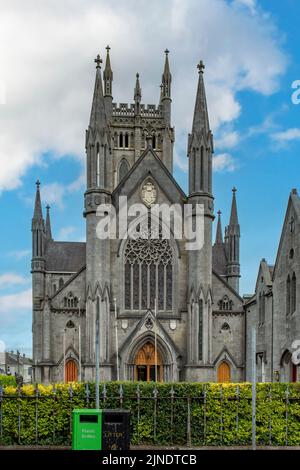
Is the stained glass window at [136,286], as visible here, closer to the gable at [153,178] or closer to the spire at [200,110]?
the gable at [153,178]

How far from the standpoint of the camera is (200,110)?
46.9m

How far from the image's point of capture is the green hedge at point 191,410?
22672 mm

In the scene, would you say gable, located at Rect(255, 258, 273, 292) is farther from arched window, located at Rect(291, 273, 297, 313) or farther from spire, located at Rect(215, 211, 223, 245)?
spire, located at Rect(215, 211, 223, 245)

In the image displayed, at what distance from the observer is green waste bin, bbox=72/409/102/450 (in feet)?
55.0

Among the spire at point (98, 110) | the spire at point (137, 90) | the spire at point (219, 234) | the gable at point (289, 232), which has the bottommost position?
the gable at point (289, 232)

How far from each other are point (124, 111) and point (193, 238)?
1310 inches

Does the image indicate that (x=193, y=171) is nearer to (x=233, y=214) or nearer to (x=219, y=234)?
(x=233, y=214)

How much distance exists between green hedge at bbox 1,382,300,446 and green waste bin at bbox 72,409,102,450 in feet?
19.1

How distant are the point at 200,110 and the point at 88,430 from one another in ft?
111

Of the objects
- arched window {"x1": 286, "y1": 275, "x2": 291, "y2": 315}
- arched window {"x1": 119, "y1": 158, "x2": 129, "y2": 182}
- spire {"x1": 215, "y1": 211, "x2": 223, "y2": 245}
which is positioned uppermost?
arched window {"x1": 119, "y1": 158, "x2": 129, "y2": 182}

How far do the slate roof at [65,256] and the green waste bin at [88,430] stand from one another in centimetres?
Result: 4407

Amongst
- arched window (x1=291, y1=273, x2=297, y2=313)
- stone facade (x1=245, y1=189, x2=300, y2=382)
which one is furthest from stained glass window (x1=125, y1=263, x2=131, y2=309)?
arched window (x1=291, y1=273, x2=297, y2=313)

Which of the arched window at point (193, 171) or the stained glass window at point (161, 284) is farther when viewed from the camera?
the arched window at point (193, 171)

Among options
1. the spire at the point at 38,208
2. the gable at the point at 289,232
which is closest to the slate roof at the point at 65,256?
the spire at the point at 38,208
